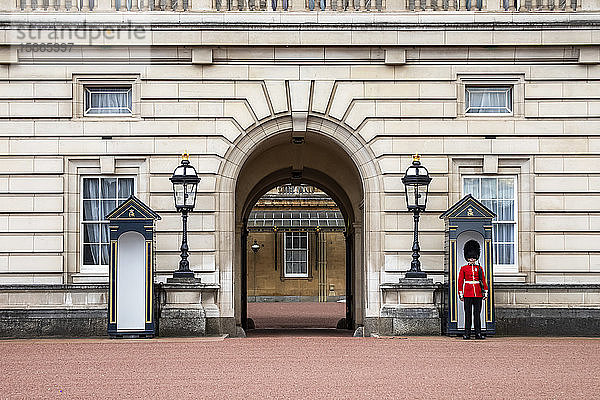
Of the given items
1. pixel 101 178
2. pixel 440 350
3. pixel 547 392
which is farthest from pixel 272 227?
→ pixel 547 392

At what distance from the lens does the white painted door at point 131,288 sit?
18297 mm

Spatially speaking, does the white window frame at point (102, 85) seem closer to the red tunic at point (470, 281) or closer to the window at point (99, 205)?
the window at point (99, 205)

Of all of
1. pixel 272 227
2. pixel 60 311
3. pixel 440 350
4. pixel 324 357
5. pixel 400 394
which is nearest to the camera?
pixel 400 394

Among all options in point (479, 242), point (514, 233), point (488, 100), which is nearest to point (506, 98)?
point (488, 100)

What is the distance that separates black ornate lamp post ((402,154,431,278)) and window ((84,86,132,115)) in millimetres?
4923

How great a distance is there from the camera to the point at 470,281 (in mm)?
17984

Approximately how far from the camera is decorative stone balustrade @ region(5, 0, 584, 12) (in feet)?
64.7

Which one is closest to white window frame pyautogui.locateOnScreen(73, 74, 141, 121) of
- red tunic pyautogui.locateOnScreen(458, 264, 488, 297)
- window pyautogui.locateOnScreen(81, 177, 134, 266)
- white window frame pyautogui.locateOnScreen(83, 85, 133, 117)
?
white window frame pyautogui.locateOnScreen(83, 85, 133, 117)

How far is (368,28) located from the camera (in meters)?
19.7

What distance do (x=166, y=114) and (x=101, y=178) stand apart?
1568 millimetres

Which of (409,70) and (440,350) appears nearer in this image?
(440,350)

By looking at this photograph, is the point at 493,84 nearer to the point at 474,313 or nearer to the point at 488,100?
the point at 488,100

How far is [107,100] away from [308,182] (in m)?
6.59

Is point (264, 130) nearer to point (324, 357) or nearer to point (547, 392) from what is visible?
point (324, 357)
